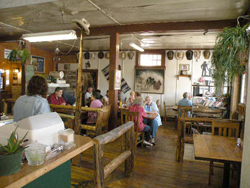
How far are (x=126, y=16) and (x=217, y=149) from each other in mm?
3483

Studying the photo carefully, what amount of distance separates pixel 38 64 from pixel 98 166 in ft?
26.7

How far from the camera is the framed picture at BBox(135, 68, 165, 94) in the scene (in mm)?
8625

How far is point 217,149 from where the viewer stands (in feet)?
8.26

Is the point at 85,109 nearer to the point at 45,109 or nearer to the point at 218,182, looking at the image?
the point at 45,109

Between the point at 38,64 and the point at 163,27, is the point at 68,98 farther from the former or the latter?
the point at 38,64

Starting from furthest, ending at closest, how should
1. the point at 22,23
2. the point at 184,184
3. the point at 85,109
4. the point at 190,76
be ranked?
the point at 190,76 → the point at 22,23 → the point at 85,109 → the point at 184,184

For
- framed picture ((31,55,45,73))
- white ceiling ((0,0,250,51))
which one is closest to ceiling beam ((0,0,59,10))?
white ceiling ((0,0,250,51))

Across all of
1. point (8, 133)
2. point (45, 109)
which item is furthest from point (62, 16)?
point (8, 133)

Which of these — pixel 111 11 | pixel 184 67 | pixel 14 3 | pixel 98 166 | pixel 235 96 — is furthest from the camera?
pixel 184 67

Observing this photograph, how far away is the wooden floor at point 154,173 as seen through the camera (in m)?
3.06

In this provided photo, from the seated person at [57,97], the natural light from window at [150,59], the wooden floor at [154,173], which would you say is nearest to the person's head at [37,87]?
the wooden floor at [154,173]

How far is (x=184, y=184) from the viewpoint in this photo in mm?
3070

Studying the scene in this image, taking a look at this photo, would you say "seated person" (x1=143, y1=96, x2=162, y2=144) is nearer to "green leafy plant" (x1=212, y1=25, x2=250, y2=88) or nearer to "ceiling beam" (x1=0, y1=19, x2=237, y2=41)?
"ceiling beam" (x1=0, y1=19, x2=237, y2=41)

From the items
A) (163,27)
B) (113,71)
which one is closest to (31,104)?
(113,71)
